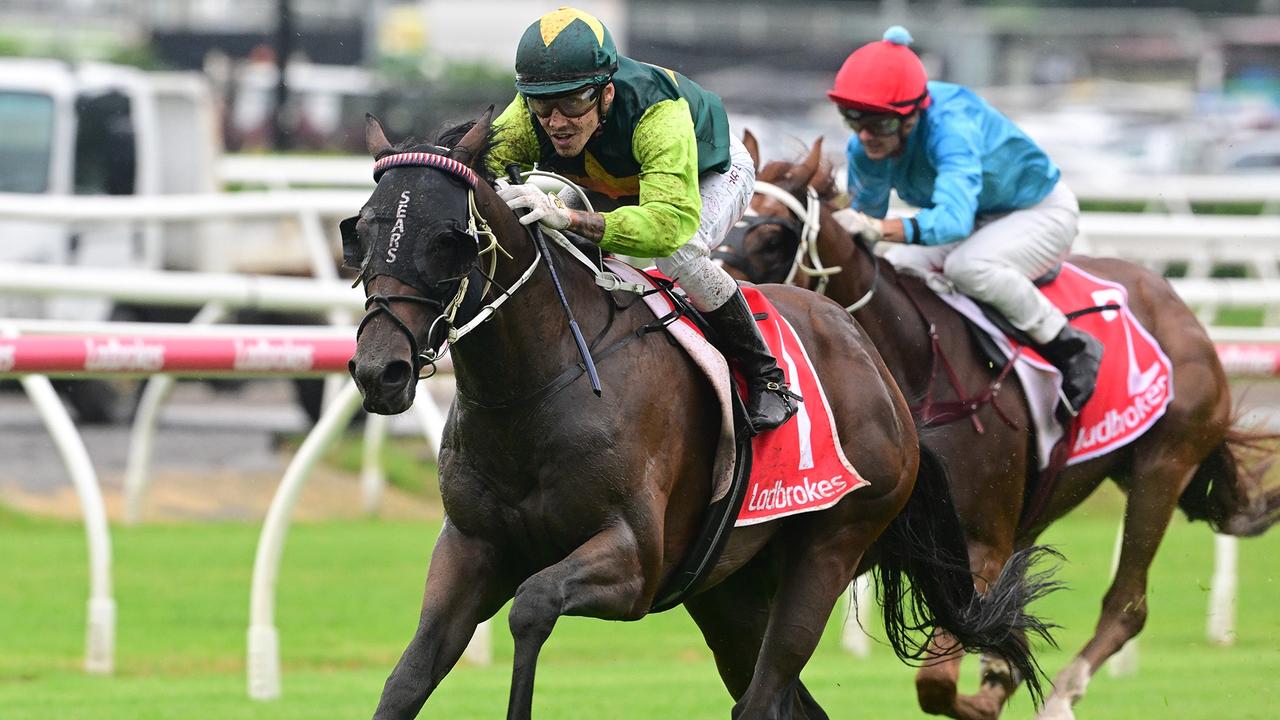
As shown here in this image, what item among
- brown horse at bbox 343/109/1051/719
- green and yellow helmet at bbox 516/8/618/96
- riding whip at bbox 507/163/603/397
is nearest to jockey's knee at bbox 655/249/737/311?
brown horse at bbox 343/109/1051/719

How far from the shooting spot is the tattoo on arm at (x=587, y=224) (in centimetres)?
404

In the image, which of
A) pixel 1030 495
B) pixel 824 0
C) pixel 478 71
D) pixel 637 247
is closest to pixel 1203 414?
pixel 1030 495

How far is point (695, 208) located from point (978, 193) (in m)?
2.11

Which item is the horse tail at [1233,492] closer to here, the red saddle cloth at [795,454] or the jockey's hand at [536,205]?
the red saddle cloth at [795,454]

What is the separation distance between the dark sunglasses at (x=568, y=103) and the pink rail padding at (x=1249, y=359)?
14.2ft

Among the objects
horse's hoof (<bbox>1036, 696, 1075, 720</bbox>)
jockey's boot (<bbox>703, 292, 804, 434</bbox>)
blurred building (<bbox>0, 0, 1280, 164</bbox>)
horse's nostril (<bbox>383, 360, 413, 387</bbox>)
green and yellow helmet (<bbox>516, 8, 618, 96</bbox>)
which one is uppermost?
green and yellow helmet (<bbox>516, 8, 618, 96</bbox>)

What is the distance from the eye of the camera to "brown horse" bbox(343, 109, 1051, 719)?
370 cm

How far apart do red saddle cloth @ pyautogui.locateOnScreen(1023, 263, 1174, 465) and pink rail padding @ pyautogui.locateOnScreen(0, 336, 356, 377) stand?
7.95 feet

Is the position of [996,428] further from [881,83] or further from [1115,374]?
[881,83]

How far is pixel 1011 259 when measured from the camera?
20.4 feet

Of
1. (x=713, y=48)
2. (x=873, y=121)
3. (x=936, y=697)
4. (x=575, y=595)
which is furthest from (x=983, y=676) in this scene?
(x=713, y=48)

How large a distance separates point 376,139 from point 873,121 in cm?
247

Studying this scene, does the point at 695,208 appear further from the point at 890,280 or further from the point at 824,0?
the point at 824,0

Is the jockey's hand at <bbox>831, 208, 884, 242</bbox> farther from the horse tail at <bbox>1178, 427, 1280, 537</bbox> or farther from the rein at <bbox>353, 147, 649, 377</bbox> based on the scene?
the rein at <bbox>353, 147, 649, 377</bbox>
